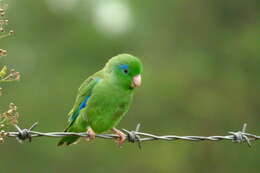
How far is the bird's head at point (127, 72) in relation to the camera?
891 centimetres

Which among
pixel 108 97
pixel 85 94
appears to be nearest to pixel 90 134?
pixel 108 97

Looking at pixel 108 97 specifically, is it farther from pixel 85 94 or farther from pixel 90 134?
pixel 90 134

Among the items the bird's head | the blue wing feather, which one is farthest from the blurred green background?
the bird's head

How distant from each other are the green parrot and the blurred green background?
44.8 feet

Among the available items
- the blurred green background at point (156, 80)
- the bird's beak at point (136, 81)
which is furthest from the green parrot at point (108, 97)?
the blurred green background at point (156, 80)

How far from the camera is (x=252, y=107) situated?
24922mm

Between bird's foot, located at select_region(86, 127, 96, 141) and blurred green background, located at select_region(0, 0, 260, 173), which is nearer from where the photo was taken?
bird's foot, located at select_region(86, 127, 96, 141)

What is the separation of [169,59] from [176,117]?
1.82 metres

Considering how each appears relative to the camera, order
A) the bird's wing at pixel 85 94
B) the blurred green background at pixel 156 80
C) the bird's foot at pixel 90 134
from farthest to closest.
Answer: the blurred green background at pixel 156 80
the bird's wing at pixel 85 94
the bird's foot at pixel 90 134

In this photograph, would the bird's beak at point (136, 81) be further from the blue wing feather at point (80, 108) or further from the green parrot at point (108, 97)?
the blue wing feather at point (80, 108)

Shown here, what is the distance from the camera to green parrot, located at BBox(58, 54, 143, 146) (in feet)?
29.0

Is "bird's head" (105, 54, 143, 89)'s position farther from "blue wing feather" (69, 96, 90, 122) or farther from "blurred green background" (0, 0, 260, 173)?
"blurred green background" (0, 0, 260, 173)

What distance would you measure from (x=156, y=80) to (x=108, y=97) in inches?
669

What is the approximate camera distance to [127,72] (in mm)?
8938
